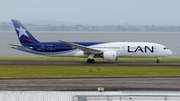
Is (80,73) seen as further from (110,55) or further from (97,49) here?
(97,49)

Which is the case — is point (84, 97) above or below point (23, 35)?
below

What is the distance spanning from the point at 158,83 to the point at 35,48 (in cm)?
2782

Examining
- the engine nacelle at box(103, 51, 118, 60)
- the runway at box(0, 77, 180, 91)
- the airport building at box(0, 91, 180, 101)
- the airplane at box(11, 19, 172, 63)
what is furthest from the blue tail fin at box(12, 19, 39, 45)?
the airport building at box(0, 91, 180, 101)

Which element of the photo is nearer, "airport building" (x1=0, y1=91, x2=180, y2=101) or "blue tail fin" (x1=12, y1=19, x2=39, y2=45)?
"airport building" (x1=0, y1=91, x2=180, y2=101)

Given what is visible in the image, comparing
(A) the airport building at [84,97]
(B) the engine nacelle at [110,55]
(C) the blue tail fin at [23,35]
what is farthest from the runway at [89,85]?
(C) the blue tail fin at [23,35]

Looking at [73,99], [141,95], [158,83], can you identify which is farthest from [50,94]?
[158,83]

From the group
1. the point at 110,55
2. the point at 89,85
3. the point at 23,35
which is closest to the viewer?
the point at 89,85

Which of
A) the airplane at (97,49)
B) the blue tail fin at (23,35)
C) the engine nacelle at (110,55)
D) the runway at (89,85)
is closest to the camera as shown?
the runway at (89,85)

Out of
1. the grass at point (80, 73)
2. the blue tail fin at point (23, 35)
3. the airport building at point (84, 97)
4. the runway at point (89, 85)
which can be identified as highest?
the blue tail fin at point (23, 35)

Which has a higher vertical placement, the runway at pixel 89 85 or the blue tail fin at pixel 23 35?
the blue tail fin at pixel 23 35

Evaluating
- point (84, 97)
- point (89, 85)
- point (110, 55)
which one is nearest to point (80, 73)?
point (89, 85)

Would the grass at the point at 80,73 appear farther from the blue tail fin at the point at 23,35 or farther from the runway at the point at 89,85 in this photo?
the blue tail fin at the point at 23,35

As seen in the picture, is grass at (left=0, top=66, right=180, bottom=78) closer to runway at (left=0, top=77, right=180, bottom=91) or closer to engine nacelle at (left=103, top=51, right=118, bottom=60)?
runway at (left=0, top=77, right=180, bottom=91)

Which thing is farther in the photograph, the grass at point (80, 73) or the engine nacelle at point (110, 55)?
the engine nacelle at point (110, 55)
